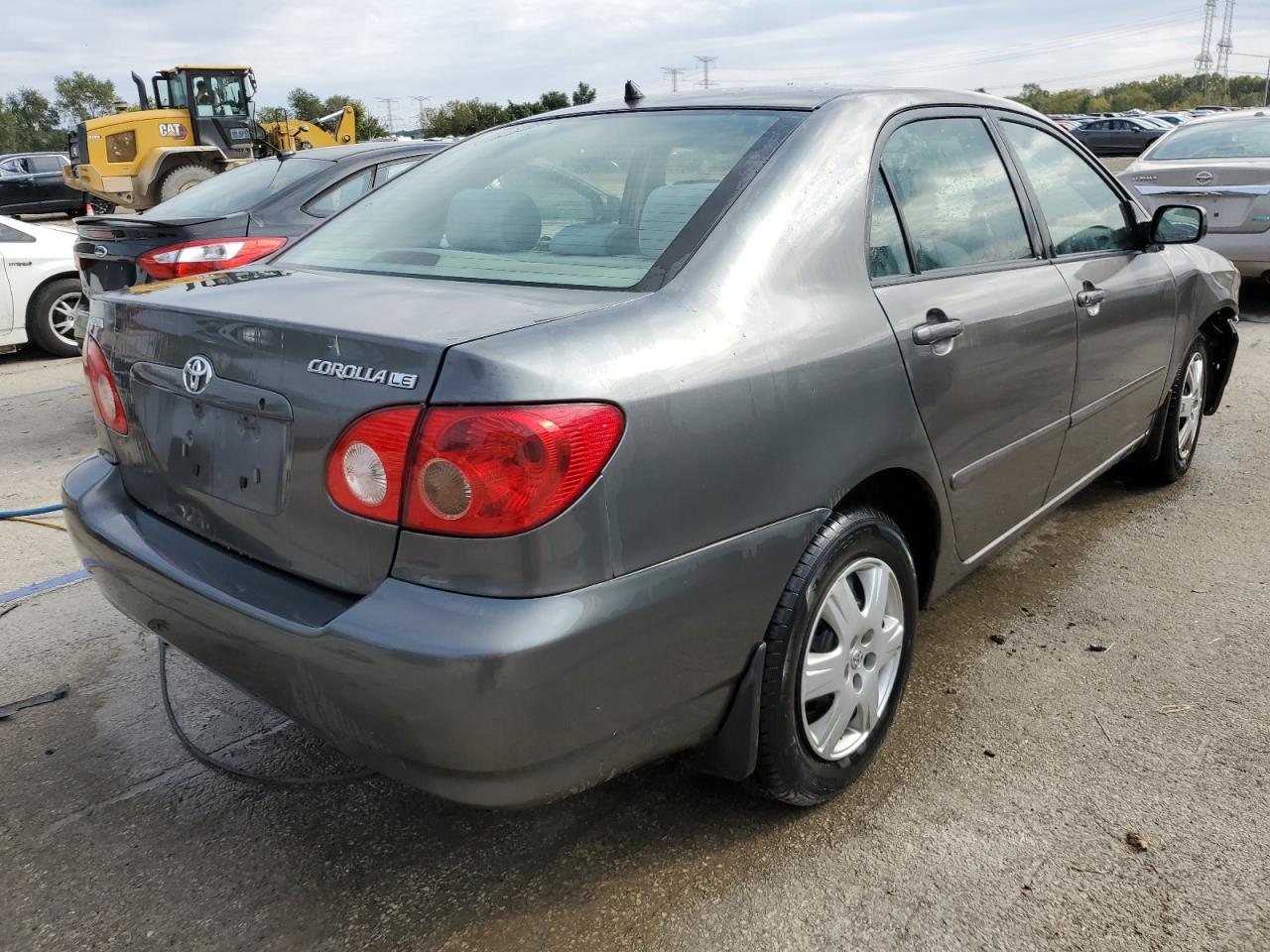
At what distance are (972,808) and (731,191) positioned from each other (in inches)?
59.1

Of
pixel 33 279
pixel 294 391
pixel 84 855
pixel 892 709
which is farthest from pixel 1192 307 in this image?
pixel 33 279

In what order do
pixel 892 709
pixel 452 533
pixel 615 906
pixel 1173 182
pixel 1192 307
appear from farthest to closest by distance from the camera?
pixel 1173 182, pixel 1192 307, pixel 892 709, pixel 615 906, pixel 452 533

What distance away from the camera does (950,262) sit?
2715mm

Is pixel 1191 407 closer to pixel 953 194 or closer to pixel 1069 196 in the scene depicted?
pixel 1069 196

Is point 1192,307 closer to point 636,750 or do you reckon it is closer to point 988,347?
point 988,347

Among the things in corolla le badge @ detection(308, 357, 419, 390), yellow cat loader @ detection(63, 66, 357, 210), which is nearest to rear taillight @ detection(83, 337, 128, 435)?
corolla le badge @ detection(308, 357, 419, 390)

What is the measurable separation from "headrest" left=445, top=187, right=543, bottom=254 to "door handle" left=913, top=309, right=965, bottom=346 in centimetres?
92

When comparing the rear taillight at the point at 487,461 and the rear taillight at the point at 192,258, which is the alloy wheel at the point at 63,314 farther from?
the rear taillight at the point at 487,461

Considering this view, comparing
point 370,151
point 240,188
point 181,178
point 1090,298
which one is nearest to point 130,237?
point 240,188

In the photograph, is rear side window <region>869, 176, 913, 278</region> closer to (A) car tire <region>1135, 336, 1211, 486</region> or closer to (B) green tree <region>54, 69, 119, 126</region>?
(A) car tire <region>1135, 336, 1211, 486</region>

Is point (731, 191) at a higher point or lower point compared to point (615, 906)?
higher

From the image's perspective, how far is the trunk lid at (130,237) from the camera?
5707mm

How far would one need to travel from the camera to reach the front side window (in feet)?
10.7

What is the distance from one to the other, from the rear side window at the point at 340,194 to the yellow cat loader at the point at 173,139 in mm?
14335
